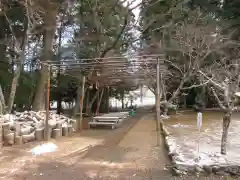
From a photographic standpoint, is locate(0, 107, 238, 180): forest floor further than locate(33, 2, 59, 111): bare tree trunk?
No

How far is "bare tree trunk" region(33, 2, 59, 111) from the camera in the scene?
1127 cm

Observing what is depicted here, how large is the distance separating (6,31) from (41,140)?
309 inches

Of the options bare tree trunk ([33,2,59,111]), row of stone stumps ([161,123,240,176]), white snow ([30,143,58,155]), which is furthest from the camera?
bare tree trunk ([33,2,59,111])

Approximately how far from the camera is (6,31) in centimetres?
1281

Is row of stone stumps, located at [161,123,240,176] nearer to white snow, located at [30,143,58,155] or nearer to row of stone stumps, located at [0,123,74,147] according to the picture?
white snow, located at [30,143,58,155]

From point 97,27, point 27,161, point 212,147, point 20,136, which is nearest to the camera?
point 27,161

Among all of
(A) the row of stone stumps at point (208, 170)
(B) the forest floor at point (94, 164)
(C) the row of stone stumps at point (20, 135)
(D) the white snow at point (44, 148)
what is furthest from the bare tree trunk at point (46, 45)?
(A) the row of stone stumps at point (208, 170)

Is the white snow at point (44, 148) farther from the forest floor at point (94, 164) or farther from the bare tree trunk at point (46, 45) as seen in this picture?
the bare tree trunk at point (46, 45)

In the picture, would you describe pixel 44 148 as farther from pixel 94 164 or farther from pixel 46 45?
pixel 46 45

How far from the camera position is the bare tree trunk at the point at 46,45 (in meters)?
11.3

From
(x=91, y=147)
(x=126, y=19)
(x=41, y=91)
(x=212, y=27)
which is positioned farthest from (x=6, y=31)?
(x=212, y=27)

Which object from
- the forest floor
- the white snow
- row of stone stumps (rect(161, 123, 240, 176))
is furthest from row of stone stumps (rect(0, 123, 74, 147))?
row of stone stumps (rect(161, 123, 240, 176))

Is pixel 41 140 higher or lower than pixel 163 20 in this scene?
lower

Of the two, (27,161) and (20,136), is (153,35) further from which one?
(27,161)
